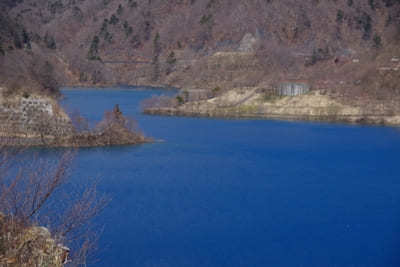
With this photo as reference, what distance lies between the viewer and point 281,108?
173 feet

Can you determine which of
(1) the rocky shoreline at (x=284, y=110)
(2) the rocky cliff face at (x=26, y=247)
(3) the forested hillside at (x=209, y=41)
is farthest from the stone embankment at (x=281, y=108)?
(2) the rocky cliff face at (x=26, y=247)

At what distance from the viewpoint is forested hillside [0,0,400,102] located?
6900cm

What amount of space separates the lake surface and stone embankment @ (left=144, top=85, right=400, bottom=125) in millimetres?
8679

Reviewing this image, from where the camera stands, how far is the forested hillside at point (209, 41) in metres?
69.0

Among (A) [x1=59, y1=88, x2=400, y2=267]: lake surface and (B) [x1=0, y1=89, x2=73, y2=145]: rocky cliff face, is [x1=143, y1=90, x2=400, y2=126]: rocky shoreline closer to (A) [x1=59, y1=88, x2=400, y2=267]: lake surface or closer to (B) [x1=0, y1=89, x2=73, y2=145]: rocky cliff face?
(A) [x1=59, y1=88, x2=400, y2=267]: lake surface

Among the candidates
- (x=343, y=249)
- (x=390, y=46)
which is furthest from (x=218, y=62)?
(x=343, y=249)

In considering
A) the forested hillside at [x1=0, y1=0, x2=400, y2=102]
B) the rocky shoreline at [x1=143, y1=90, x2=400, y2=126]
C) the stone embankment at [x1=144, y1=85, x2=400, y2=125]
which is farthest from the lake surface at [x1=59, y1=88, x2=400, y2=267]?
the forested hillside at [x1=0, y1=0, x2=400, y2=102]

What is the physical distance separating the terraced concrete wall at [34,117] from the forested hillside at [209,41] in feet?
81.2

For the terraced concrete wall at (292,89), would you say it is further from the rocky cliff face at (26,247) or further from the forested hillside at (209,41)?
the rocky cliff face at (26,247)

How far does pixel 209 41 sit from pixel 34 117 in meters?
74.3

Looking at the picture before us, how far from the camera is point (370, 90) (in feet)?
176

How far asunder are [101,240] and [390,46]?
51.3m

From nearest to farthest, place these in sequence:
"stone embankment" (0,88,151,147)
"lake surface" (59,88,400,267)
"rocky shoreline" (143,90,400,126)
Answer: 1. "lake surface" (59,88,400,267)
2. "stone embankment" (0,88,151,147)
3. "rocky shoreline" (143,90,400,126)

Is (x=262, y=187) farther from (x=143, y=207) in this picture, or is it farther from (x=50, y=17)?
(x=50, y=17)
